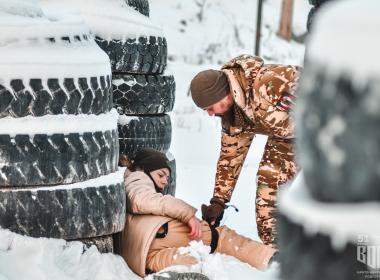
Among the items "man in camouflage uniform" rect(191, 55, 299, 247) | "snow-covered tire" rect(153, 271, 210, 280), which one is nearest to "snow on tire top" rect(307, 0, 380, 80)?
"snow-covered tire" rect(153, 271, 210, 280)

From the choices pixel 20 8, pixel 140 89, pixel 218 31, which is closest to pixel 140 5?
pixel 140 89

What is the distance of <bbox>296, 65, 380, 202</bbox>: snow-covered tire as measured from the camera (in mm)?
696

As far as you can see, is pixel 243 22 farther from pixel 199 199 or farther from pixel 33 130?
pixel 33 130

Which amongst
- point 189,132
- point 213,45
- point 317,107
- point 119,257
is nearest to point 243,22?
point 213,45

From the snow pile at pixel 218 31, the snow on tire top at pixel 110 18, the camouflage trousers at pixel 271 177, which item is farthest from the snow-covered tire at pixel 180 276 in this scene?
the snow pile at pixel 218 31

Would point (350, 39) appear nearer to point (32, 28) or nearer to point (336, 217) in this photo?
point (336, 217)

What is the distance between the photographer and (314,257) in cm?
79

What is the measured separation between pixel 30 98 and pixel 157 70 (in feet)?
4.99

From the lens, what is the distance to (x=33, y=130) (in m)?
2.68

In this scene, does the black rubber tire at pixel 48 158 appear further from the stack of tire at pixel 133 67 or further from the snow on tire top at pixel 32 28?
the stack of tire at pixel 133 67

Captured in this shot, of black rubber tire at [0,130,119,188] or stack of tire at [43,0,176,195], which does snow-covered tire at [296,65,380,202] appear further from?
stack of tire at [43,0,176,195]

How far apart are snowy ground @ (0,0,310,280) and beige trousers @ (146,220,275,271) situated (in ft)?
0.37

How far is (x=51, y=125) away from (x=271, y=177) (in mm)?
1468

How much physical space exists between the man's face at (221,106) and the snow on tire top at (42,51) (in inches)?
30.3
